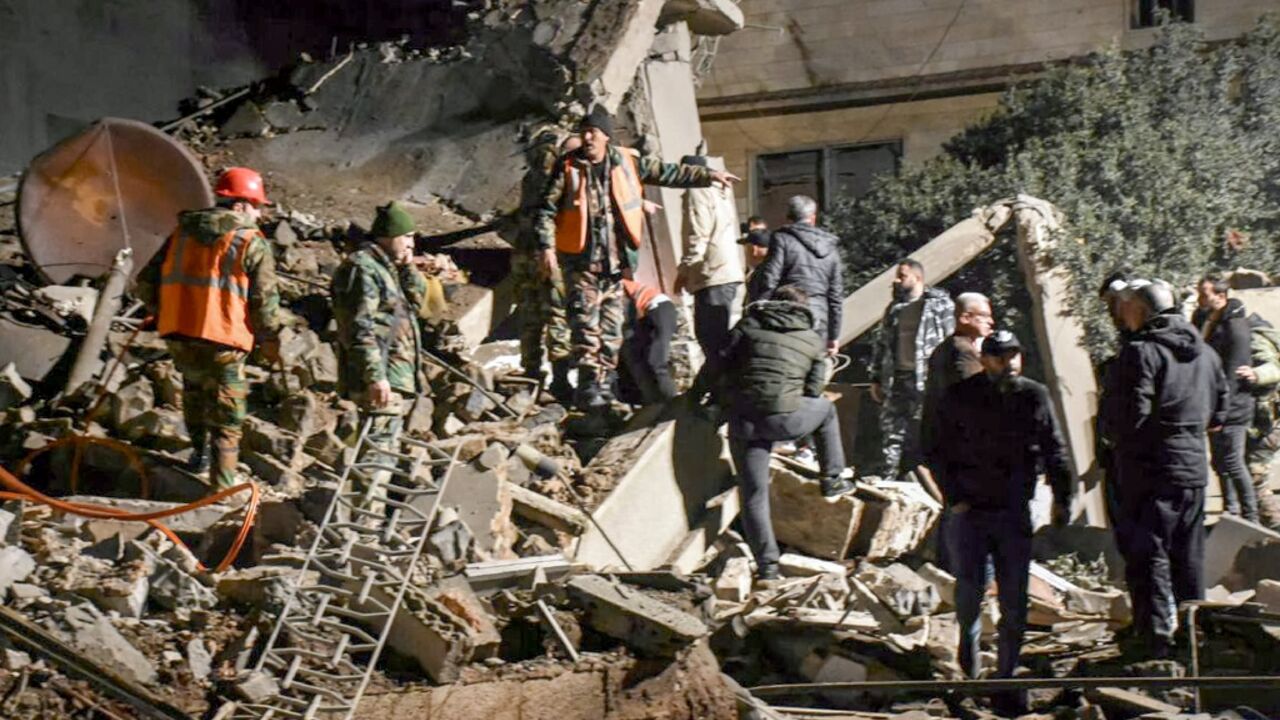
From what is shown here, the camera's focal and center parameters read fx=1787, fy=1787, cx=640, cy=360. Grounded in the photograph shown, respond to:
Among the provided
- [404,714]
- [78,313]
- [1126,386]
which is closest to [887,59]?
[78,313]

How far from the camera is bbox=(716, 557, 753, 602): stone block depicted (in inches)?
389

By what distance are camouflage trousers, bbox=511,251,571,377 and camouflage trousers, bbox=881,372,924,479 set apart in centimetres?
209

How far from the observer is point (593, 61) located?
14.4 metres

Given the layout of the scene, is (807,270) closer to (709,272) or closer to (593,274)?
(709,272)

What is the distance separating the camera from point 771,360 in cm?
989

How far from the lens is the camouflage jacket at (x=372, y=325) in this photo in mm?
9117

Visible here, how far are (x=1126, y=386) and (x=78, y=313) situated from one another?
282 inches

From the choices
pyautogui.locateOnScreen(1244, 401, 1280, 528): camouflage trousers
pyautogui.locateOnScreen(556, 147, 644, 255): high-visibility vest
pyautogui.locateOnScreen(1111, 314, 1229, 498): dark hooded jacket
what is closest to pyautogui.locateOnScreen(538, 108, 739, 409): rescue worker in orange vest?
pyautogui.locateOnScreen(556, 147, 644, 255): high-visibility vest

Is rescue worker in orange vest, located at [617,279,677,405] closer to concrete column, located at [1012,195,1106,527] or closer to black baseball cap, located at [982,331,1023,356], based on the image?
black baseball cap, located at [982,331,1023,356]

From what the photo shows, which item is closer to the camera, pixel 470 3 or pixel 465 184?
pixel 465 184

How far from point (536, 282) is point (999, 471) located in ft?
12.0

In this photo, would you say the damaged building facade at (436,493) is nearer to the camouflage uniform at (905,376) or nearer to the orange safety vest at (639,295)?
the camouflage uniform at (905,376)

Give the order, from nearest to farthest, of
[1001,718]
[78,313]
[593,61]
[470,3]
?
[1001,718] < [78,313] < [593,61] < [470,3]

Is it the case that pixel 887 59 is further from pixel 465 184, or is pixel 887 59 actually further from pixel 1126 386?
pixel 1126 386
